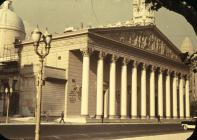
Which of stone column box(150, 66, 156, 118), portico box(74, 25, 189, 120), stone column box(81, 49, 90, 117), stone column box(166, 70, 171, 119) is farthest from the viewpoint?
stone column box(166, 70, 171, 119)

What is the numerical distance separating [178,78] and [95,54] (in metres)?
29.9

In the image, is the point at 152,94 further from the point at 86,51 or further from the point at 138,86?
the point at 86,51

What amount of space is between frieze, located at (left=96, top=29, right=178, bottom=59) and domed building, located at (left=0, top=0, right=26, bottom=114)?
14731mm

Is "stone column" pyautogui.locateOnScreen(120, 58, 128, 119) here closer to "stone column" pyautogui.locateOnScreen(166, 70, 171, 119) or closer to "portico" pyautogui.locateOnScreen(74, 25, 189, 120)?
"portico" pyautogui.locateOnScreen(74, 25, 189, 120)

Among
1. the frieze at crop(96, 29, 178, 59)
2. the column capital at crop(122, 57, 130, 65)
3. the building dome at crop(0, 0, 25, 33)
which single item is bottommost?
the column capital at crop(122, 57, 130, 65)

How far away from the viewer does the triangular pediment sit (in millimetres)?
53031

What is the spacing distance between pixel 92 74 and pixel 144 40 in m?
13.4

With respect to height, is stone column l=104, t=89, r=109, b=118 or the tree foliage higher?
the tree foliage

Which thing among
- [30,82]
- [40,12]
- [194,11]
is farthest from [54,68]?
[194,11]

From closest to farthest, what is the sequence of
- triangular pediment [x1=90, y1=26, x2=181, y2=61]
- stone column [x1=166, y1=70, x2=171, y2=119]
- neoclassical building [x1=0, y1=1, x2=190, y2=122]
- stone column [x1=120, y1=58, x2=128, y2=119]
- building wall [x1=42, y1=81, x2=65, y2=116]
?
building wall [x1=42, y1=81, x2=65, y2=116] → neoclassical building [x1=0, y1=1, x2=190, y2=122] → triangular pediment [x1=90, y1=26, x2=181, y2=61] → stone column [x1=120, y1=58, x2=128, y2=119] → stone column [x1=166, y1=70, x2=171, y2=119]

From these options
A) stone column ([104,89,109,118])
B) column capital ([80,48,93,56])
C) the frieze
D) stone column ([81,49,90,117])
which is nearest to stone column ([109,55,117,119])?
stone column ([104,89,109,118])

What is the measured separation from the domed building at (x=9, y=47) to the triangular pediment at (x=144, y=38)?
13.9 m

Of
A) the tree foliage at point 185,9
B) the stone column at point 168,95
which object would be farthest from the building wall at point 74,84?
the tree foliage at point 185,9

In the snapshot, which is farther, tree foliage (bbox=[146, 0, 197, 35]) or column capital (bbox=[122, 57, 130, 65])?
column capital (bbox=[122, 57, 130, 65])
